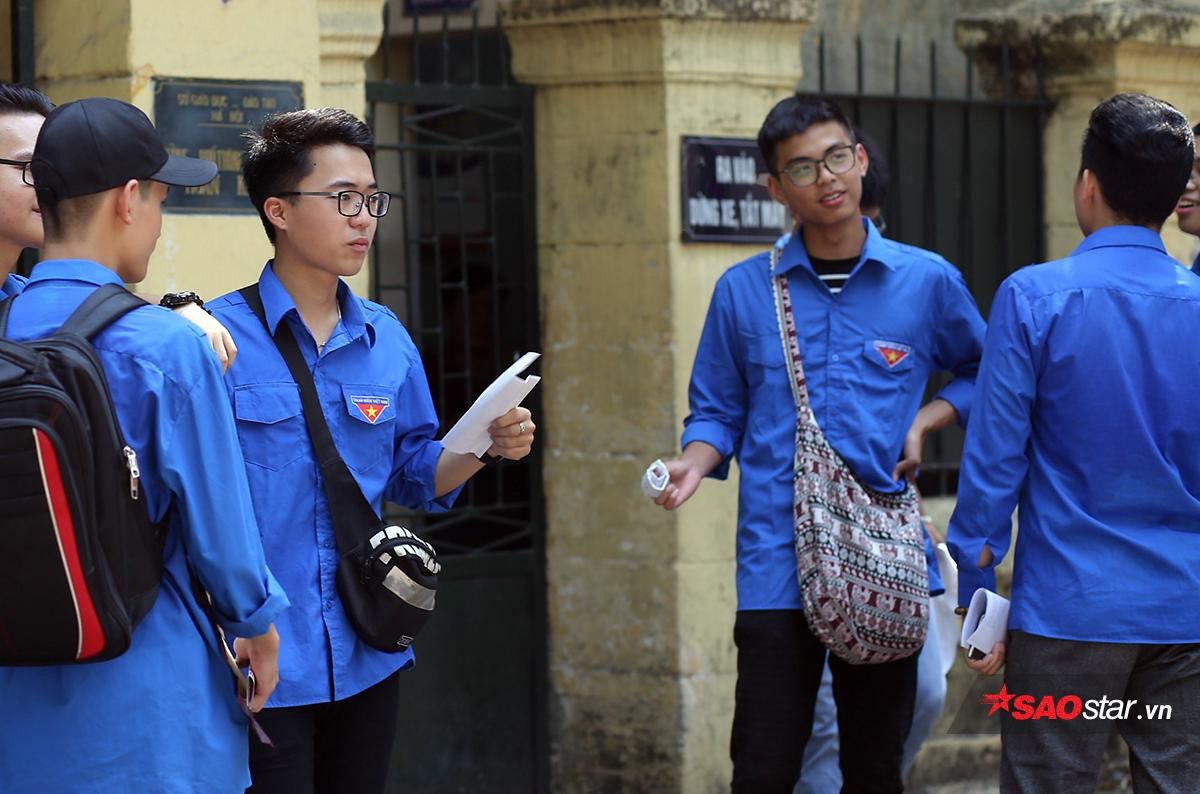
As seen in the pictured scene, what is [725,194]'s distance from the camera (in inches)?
243

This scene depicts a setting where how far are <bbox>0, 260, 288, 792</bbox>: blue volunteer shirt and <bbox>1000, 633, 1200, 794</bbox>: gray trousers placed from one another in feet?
5.23

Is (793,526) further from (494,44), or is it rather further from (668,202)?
(494,44)

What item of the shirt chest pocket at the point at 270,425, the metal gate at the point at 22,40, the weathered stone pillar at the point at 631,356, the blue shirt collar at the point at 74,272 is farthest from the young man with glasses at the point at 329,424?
the weathered stone pillar at the point at 631,356

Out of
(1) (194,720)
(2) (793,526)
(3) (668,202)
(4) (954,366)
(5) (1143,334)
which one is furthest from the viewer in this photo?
(3) (668,202)

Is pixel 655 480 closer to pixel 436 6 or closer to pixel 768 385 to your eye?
pixel 768 385

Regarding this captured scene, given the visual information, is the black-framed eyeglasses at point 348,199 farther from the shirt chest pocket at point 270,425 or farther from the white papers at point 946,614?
the white papers at point 946,614

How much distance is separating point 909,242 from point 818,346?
2.58 metres

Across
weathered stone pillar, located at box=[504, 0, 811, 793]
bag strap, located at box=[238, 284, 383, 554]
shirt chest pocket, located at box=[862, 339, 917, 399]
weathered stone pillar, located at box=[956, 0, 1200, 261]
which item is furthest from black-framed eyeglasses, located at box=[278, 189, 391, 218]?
weathered stone pillar, located at box=[956, 0, 1200, 261]

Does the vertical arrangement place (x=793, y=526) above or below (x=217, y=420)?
below

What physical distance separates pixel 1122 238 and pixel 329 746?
192 centimetres

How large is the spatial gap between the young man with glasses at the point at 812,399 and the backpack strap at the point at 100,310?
71.1 inches

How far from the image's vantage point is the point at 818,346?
15.4ft

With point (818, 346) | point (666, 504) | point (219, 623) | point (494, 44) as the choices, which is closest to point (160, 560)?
point (219, 623)

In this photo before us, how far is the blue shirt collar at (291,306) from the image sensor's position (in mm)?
3742
